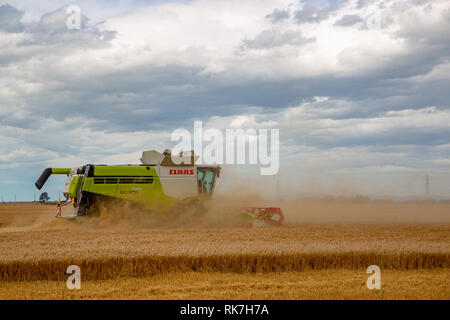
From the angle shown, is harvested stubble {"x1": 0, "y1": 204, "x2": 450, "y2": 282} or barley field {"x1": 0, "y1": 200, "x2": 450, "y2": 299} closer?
barley field {"x1": 0, "y1": 200, "x2": 450, "y2": 299}

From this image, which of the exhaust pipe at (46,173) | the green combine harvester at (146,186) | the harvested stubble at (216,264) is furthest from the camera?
the exhaust pipe at (46,173)

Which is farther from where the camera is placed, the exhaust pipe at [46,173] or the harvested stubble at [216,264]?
the exhaust pipe at [46,173]

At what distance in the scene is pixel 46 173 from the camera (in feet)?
63.9

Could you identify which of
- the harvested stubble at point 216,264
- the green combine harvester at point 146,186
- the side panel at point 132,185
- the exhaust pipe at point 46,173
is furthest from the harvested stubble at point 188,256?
the exhaust pipe at point 46,173

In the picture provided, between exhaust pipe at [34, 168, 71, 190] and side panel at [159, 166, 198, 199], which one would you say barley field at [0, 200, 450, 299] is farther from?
exhaust pipe at [34, 168, 71, 190]

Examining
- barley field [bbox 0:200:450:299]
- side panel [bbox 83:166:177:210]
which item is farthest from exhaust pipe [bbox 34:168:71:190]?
barley field [bbox 0:200:450:299]

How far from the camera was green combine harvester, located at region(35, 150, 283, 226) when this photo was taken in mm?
18734

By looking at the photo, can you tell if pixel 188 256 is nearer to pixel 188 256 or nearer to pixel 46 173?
pixel 188 256

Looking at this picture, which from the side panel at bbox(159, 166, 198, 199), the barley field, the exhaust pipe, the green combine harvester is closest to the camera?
the barley field

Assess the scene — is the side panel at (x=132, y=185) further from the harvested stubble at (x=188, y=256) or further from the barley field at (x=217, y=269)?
the barley field at (x=217, y=269)

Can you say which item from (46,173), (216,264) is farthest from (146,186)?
(216,264)

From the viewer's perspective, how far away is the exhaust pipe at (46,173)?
19031mm
